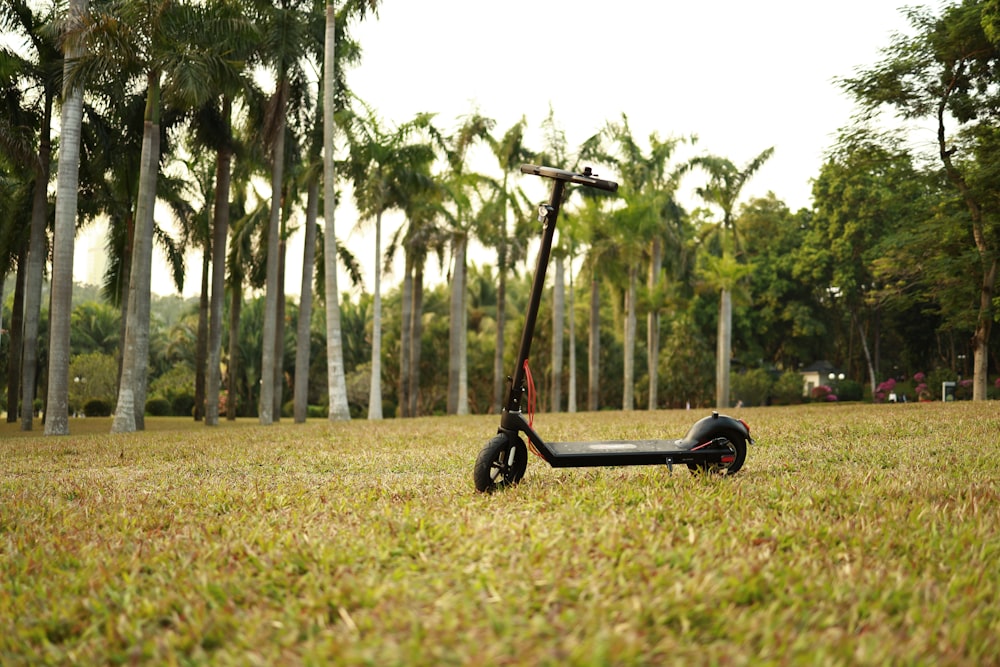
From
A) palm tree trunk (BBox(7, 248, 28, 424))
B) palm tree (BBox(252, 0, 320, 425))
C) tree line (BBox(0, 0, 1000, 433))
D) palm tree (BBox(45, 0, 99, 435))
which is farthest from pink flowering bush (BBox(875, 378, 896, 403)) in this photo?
palm tree (BBox(45, 0, 99, 435))

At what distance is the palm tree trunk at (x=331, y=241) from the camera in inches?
888

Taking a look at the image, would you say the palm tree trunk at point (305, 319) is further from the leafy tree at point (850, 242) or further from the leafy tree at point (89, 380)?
the leafy tree at point (89, 380)

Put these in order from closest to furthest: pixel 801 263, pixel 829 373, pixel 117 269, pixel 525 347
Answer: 1. pixel 525 347
2. pixel 117 269
3. pixel 801 263
4. pixel 829 373

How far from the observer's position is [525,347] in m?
5.33

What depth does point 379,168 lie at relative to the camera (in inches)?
1087

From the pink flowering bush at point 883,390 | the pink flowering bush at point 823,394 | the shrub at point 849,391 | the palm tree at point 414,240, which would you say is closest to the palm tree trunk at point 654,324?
the palm tree at point 414,240

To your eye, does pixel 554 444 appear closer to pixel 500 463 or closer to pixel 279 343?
pixel 500 463

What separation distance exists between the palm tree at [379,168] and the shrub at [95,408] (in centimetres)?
1693

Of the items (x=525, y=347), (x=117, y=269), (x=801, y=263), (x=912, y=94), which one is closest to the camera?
(x=525, y=347)

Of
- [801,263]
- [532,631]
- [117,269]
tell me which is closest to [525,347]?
[532,631]

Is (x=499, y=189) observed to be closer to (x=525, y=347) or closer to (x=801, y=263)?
(x=801, y=263)

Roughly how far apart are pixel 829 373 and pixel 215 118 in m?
42.4

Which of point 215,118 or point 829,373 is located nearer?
point 215,118

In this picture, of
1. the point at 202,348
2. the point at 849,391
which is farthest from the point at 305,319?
the point at 849,391
